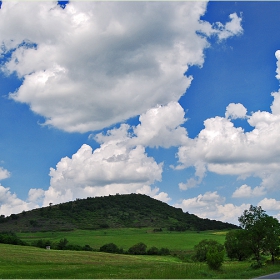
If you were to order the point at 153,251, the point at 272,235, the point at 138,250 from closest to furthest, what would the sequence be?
1. the point at 272,235
2. the point at 153,251
3. the point at 138,250

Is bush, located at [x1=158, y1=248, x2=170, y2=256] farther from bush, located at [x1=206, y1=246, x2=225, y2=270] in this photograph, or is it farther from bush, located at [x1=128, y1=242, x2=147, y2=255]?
bush, located at [x1=206, y1=246, x2=225, y2=270]

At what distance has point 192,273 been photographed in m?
42.6

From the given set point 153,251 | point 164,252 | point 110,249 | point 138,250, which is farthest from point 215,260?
point 110,249

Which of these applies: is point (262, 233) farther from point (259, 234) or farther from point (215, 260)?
point (215, 260)

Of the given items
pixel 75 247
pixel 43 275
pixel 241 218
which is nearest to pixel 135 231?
pixel 75 247

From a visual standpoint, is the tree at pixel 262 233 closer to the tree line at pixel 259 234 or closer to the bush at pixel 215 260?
the tree line at pixel 259 234

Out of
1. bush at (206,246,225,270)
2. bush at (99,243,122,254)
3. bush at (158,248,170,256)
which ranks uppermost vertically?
bush at (206,246,225,270)

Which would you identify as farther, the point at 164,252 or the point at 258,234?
the point at 164,252

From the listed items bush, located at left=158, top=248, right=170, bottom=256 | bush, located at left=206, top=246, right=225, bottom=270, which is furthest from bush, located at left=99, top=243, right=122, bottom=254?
bush, located at left=206, top=246, right=225, bottom=270

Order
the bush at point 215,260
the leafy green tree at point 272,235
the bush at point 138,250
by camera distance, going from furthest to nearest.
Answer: the bush at point 138,250, the leafy green tree at point 272,235, the bush at point 215,260

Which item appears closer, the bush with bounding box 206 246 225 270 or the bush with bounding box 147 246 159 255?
the bush with bounding box 206 246 225 270

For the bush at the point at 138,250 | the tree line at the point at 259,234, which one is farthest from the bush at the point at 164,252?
the tree line at the point at 259,234

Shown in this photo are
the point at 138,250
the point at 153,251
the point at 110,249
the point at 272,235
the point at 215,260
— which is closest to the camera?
A: the point at 215,260

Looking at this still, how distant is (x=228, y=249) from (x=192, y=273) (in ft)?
212
